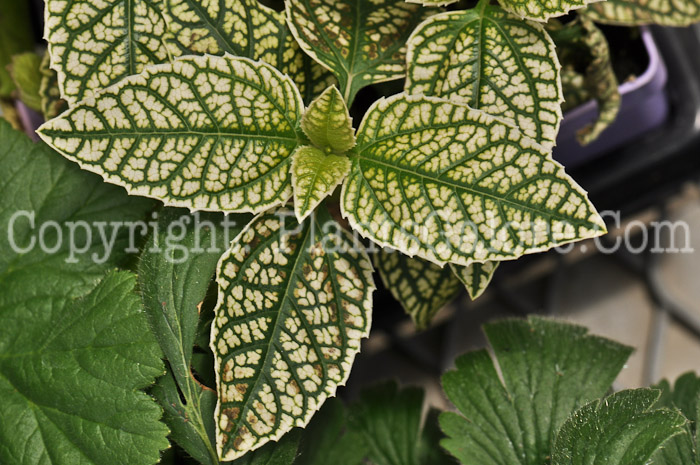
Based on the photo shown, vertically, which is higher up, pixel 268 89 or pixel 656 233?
pixel 268 89

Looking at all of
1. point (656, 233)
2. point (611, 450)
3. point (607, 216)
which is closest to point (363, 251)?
point (611, 450)

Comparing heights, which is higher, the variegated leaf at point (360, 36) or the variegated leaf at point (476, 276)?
the variegated leaf at point (360, 36)

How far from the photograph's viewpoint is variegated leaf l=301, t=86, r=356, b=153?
0.58m

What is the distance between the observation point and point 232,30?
2.04 ft

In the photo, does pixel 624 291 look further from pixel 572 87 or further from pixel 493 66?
pixel 493 66

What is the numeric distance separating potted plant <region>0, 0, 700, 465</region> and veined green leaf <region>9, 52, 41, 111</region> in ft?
0.45

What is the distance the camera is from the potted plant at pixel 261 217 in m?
0.57

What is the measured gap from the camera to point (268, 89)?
0.60 meters

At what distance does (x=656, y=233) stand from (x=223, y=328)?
33.6 inches

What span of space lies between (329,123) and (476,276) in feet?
0.59

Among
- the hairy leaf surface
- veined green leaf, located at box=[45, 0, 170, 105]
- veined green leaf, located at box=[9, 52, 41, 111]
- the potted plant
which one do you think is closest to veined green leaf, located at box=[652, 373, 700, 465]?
the potted plant

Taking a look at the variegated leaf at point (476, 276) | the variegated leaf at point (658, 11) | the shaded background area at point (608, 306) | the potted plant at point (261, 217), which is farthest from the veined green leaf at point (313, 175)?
the shaded background area at point (608, 306)

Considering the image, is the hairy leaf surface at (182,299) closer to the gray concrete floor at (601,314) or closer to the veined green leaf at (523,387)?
the veined green leaf at (523,387)

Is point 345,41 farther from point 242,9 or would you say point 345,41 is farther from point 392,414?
point 392,414
